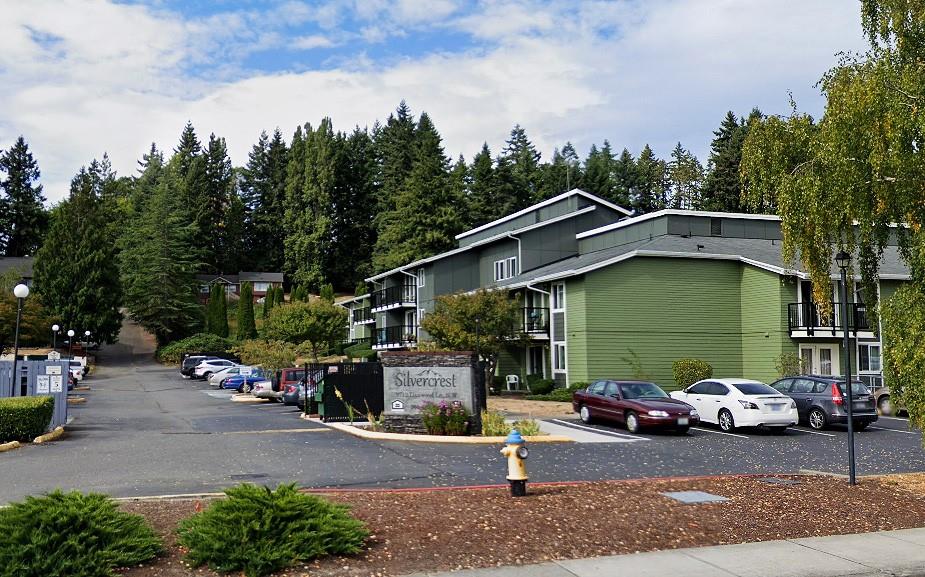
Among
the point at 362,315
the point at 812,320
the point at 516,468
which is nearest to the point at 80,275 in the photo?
the point at 362,315

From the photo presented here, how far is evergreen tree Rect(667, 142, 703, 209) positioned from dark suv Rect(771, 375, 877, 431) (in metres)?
65.2

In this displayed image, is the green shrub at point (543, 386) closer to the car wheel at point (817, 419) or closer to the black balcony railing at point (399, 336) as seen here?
the black balcony railing at point (399, 336)

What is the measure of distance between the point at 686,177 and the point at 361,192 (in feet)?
122

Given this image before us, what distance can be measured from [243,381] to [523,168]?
55.6 m

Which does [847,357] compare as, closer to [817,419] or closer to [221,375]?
[817,419]

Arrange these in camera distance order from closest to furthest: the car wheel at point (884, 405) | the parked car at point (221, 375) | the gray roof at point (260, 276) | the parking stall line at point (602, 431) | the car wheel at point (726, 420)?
the parking stall line at point (602, 431), the car wheel at point (726, 420), the car wheel at point (884, 405), the parked car at point (221, 375), the gray roof at point (260, 276)

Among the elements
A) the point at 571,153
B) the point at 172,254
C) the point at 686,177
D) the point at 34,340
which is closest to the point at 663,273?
the point at 34,340

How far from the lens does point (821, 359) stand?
1426 inches

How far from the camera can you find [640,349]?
3688 centimetres

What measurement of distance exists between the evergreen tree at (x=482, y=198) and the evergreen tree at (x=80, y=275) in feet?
107

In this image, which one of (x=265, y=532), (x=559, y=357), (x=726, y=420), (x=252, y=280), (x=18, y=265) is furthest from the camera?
(x=252, y=280)

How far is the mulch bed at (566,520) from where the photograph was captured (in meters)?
8.63

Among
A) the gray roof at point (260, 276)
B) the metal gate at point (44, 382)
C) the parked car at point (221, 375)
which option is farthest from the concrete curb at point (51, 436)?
the gray roof at point (260, 276)

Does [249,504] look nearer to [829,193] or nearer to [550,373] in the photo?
[829,193]
